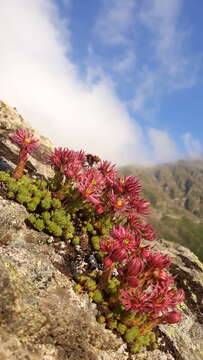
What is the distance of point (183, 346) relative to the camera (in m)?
9.02

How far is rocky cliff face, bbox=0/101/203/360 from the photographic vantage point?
6215mm

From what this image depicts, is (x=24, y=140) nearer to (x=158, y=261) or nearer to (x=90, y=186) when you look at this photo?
(x=90, y=186)

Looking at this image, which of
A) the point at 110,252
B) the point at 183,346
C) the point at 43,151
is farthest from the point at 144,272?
the point at 43,151

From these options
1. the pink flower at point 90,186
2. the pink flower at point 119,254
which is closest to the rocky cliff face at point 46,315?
the pink flower at point 119,254

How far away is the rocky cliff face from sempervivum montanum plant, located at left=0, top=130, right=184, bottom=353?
35cm

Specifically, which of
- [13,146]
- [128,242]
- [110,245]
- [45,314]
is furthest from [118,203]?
[13,146]

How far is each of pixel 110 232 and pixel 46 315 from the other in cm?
283

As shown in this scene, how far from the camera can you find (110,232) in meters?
8.63

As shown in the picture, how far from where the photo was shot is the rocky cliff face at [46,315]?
6.21 meters

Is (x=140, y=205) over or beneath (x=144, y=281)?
over

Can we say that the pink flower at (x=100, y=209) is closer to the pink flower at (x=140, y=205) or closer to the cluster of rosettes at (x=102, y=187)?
the cluster of rosettes at (x=102, y=187)

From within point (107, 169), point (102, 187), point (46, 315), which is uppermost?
point (107, 169)

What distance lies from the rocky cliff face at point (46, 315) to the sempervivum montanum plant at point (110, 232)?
352 millimetres

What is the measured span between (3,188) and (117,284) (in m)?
4.64
